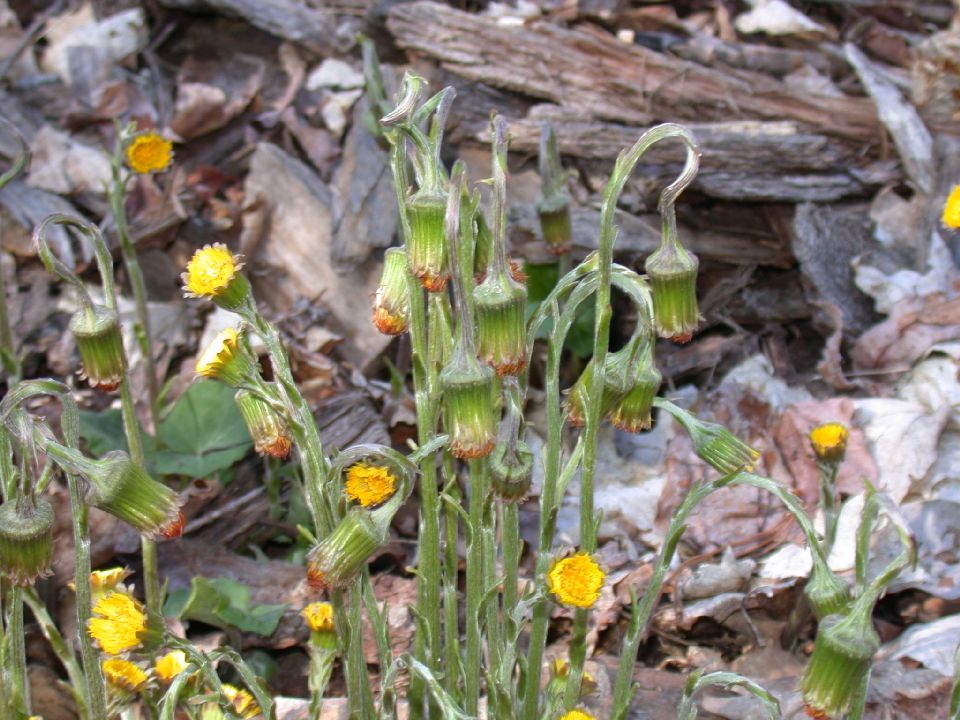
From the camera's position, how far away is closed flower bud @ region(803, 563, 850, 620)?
6.37 ft

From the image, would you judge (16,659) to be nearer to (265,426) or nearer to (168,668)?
(168,668)

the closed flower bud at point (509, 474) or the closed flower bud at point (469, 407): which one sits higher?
the closed flower bud at point (469, 407)

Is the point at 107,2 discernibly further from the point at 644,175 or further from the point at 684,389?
the point at 684,389

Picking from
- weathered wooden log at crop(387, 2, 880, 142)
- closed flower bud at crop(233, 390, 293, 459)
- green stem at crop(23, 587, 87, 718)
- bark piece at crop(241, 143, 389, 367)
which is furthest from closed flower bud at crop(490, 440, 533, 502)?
weathered wooden log at crop(387, 2, 880, 142)

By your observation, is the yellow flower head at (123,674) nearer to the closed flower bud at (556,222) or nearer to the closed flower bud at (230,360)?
the closed flower bud at (230,360)

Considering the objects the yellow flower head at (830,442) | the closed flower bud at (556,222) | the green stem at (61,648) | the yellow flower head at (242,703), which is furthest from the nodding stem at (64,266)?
the yellow flower head at (830,442)

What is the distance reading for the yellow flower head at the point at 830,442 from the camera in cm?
261

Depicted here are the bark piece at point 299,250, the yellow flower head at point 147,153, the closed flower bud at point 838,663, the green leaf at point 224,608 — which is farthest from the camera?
the bark piece at point 299,250

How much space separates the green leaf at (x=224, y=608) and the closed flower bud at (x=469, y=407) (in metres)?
1.16

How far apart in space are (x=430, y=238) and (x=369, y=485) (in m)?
0.61

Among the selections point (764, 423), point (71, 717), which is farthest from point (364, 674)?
point (764, 423)

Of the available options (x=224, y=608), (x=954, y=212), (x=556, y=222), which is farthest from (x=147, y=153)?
(x=954, y=212)

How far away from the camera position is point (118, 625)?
2.13m

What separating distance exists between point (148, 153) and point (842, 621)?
2.58 m
